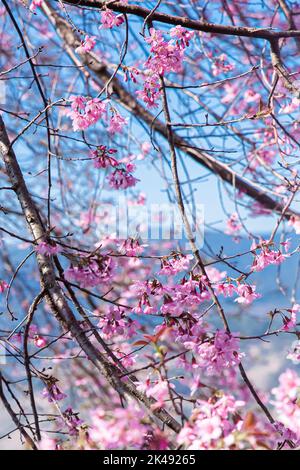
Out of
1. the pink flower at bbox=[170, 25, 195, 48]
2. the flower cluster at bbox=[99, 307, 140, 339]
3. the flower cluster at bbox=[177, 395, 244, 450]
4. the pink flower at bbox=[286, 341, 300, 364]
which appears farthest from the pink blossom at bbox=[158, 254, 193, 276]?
the pink flower at bbox=[170, 25, 195, 48]

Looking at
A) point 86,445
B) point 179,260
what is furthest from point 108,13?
point 86,445

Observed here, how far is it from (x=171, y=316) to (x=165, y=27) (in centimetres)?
184

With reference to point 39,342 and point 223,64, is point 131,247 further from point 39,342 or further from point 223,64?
point 223,64

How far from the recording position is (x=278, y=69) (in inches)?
79.5

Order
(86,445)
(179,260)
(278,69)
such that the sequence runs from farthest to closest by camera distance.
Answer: (278,69) → (179,260) → (86,445)

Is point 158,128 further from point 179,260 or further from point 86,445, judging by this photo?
point 86,445

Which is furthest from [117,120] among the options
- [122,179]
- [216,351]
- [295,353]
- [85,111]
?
[295,353]

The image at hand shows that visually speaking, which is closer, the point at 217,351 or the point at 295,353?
the point at 217,351

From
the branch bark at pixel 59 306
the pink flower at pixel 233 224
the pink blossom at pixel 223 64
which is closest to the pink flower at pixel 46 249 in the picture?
the branch bark at pixel 59 306

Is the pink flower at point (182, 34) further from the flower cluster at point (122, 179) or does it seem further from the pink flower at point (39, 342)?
the pink flower at point (39, 342)

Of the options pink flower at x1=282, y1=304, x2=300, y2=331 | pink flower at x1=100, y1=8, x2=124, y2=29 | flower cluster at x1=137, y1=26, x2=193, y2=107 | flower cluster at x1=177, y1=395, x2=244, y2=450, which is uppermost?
pink flower at x1=100, y1=8, x2=124, y2=29

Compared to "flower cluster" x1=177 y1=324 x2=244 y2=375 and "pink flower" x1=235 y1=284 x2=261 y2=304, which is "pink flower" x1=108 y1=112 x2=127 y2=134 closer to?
"pink flower" x1=235 y1=284 x2=261 y2=304

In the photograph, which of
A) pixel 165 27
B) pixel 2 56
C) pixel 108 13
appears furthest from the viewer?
pixel 2 56

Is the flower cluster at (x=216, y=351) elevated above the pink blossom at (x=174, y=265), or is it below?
below
